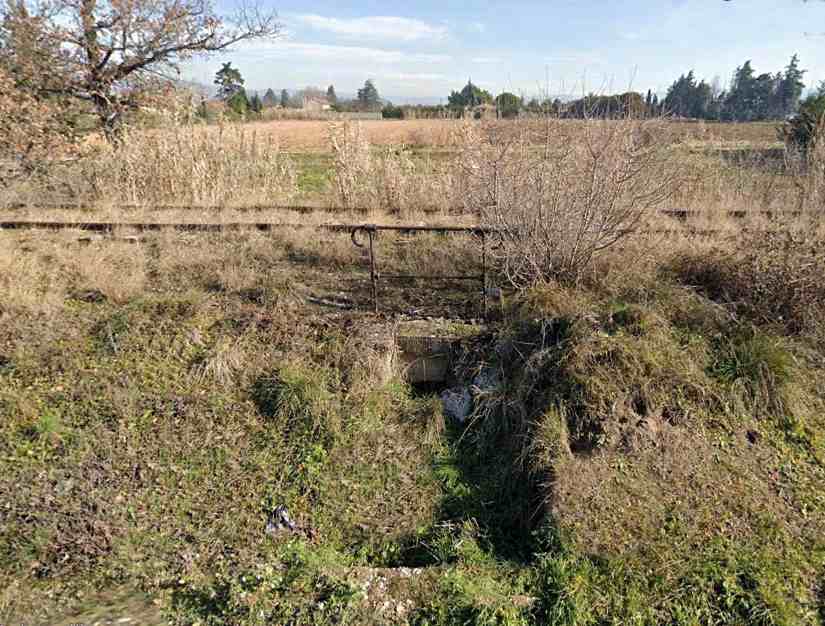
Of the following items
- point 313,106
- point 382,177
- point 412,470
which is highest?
point 313,106

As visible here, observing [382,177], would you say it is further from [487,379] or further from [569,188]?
[487,379]

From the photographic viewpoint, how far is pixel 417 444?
15.6 ft

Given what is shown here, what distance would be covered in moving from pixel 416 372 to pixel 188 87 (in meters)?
11.8

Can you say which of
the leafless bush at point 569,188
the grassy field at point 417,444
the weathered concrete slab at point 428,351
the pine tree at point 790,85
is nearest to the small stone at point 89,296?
the grassy field at point 417,444

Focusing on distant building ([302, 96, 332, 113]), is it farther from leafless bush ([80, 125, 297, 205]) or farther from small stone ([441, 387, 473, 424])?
small stone ([441, 387, 473, 424])

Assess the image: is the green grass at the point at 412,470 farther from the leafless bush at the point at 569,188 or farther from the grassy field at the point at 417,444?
the leafless bush at the point at 569,188

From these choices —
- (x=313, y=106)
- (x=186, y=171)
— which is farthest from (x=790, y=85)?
(x=186, y=171)

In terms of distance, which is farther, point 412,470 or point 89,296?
point 89,296

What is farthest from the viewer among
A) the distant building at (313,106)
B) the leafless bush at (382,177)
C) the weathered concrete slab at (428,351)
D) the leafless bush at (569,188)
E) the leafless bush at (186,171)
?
the distant building at (313,106)

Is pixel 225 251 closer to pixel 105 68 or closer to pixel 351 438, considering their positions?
pixel 351 438

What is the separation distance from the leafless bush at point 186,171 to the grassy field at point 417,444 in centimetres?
430

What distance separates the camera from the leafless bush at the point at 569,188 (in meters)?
5.50

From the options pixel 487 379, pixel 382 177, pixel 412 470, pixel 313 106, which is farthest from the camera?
pixel 313 106

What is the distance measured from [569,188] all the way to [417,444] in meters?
2.92
